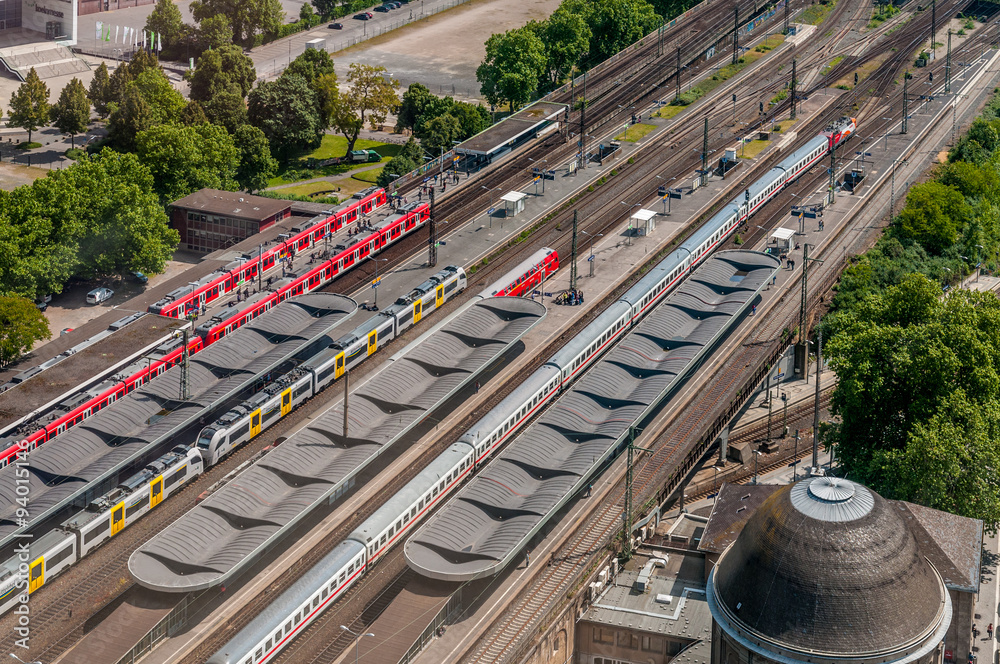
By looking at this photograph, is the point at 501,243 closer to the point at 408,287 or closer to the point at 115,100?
the point at 408,287

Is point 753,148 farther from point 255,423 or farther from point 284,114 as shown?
point 255,423

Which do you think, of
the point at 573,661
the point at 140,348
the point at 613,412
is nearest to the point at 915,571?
the point at 573,661

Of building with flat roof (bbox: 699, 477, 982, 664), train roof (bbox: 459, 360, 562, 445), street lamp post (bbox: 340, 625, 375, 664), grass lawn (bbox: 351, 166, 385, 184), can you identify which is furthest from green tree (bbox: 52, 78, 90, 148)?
building with flat roof (bbox: 699, 477, 982, 664)

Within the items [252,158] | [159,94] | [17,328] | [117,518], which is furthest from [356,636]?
[159,94]

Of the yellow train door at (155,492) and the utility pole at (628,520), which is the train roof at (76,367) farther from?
the utility pole at (628,520)

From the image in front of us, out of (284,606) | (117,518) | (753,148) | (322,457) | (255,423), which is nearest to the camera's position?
(284,606)

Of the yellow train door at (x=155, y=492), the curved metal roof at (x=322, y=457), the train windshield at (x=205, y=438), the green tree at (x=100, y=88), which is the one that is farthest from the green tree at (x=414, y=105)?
the yellow train door at (x=155, y=492)

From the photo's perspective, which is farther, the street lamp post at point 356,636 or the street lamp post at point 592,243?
the street lamp post at point 592,243
